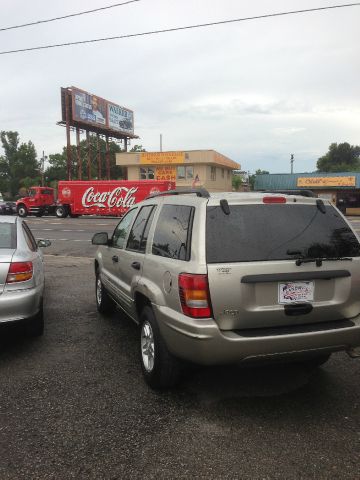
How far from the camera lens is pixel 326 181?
146 ft

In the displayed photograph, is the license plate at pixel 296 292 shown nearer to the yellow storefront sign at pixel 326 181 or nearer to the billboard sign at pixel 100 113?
the yellow storefront sign at pixel 326 181

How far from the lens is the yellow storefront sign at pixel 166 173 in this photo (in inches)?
1796

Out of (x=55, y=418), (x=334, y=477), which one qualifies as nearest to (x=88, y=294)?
(x=55, y=418)

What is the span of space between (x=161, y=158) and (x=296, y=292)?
142ft

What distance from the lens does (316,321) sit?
324 cm

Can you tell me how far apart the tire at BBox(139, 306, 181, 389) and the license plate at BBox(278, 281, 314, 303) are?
1.03 m

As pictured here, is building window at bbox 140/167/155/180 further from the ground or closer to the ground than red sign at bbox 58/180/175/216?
further from the ground

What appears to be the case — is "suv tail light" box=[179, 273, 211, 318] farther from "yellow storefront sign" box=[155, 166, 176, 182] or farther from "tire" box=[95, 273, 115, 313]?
"yellow storefront sign" box=[155, 166, 176, 182]

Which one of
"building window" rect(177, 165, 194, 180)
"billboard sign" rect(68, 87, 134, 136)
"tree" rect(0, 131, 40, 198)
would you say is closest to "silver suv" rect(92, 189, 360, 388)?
"building window" rect(177, 165, 194, 180)

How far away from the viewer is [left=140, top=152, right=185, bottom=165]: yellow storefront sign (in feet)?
147

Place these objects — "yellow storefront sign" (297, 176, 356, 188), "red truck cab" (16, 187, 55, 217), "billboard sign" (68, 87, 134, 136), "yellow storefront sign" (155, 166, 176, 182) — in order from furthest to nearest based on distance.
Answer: "billboard sign" (68, 87, 134, 136)
"yellow storefront sign" (155, 166, 176, 182)
"yellow storefront sign" (297, 176, 356, 188)
"red truck cab" (16, 187, 55, 217)

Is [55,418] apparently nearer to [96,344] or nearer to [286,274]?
[96,344]

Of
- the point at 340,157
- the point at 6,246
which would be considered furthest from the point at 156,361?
the point at 340,157

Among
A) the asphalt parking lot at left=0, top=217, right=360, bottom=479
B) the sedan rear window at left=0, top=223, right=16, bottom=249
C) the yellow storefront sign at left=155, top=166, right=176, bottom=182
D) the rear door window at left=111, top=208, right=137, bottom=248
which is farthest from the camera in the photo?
the yellow storefront sign at left=155, top=166, right=176, bottom=182
